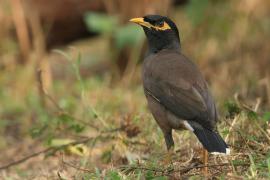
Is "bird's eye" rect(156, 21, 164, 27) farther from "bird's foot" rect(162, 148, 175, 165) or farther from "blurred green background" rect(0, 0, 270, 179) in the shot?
"bird's foot" rect(162, 148, 175, 165)

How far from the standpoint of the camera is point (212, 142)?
4.98 metres

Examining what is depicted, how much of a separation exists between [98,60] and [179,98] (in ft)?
19.5

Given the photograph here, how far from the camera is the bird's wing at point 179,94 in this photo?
17.2ft

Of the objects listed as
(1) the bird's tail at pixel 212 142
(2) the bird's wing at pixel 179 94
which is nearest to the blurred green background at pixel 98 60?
(2) the bird's wing at pixel 179 94

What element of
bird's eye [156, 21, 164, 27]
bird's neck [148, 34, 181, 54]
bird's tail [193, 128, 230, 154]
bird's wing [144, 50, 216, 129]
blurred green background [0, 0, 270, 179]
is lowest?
blurred green background [0, 0, 270, 179]

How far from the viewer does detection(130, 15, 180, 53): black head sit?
614cm

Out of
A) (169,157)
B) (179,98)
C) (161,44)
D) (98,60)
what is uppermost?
(161,44)

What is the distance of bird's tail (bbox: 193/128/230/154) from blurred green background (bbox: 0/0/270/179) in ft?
4.96

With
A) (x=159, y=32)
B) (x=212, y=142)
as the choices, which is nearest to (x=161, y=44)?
(x=159, y=32)

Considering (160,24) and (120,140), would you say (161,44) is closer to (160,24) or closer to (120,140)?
(160,24)

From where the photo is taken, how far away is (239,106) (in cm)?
588

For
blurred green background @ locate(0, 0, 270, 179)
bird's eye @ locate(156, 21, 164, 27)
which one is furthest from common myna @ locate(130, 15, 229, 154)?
blurred green background @ locate(0, 0, 270, 179)

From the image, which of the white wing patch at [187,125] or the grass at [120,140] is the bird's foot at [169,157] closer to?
the grass at [120,140]

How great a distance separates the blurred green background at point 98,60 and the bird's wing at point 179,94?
3.31 ft
